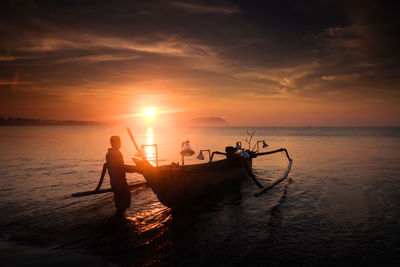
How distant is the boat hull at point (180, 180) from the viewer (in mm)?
8363

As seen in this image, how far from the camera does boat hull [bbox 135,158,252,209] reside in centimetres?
836

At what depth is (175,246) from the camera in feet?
22.0

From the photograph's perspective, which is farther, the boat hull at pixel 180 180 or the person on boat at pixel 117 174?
the boat hull at pixel 180 180

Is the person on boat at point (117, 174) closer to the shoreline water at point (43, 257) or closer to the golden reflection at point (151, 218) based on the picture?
the golden reflection at point (151, 218)

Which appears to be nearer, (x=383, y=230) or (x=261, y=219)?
(x=383, y=230)

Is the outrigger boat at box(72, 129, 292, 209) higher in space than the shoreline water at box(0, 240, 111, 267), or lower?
higher

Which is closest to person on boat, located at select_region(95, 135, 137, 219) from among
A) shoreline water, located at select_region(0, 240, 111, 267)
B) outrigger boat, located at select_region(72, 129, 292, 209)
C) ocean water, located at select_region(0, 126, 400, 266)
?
outrigger boat, located at select_region(72, 129, 292, 209)

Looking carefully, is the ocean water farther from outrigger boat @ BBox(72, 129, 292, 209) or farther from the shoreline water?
outrigger boat @ BBox(72, 129, 292, 209)

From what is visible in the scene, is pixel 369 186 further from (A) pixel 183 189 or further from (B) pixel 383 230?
(A) pixel 183 189

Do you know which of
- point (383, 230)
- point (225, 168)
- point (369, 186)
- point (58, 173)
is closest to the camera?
point (383, 230)

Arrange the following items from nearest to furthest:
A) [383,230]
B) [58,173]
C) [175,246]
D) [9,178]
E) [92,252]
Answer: [92,252], [175,246], [383,230], [9,178], [58,173]

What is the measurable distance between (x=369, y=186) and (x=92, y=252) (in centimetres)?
1567

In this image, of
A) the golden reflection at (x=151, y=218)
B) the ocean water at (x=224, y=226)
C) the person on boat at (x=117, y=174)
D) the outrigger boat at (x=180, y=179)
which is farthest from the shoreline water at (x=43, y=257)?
the outrigger boat at (x=180, y=179)

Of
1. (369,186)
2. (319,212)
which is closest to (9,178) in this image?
(319,212)
